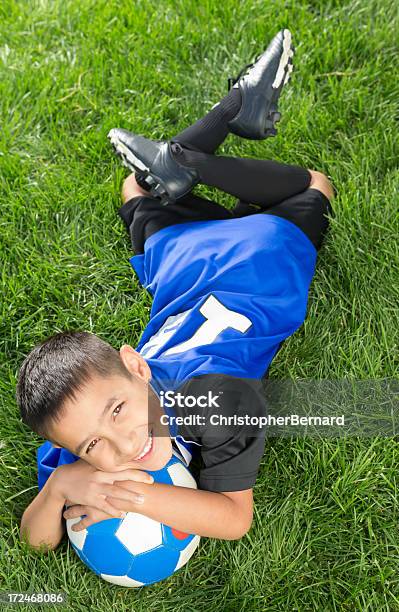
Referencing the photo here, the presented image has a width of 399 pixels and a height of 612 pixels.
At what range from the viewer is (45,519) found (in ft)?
7.03

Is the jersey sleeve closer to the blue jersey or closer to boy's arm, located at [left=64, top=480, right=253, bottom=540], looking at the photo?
the blue jersey

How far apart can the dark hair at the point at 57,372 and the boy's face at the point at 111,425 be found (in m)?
0.02

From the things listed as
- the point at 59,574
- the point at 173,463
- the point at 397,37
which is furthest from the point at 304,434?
the point at 397,37

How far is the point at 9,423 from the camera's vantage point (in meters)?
2.42

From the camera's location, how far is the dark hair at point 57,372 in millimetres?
1878

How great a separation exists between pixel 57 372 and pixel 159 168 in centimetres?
98

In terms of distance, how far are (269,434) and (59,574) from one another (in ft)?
2.47

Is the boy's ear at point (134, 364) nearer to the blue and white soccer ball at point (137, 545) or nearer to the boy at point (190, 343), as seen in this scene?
the boy at point (190, 343)

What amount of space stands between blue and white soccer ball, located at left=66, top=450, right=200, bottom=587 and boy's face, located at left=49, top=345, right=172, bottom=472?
133 mm

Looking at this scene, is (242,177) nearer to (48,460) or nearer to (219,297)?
(219,297)

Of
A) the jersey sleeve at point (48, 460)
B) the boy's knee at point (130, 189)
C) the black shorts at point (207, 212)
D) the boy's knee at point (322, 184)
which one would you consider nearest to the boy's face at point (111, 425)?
the jersey sleeve at point (48, 460)

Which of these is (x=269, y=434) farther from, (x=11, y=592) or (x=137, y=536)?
(x=11, y=592)

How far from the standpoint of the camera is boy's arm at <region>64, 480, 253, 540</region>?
77.8 inches

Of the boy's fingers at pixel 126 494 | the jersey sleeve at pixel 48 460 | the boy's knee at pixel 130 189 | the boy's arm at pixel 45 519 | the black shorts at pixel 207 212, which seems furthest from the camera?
the boy's knee at pixel 130 189
